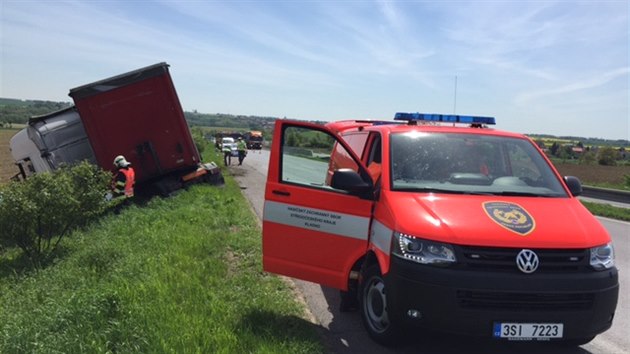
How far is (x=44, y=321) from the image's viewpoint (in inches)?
173

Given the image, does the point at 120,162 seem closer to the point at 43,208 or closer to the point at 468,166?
the point at 43,208

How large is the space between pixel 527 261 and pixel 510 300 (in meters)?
0.30

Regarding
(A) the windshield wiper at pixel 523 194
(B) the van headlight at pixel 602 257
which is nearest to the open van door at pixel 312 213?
(A) the windshield wiper at pixel 523 194

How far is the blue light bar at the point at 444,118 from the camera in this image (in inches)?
214

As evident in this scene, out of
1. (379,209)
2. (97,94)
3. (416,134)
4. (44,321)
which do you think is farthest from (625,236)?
(97,94)

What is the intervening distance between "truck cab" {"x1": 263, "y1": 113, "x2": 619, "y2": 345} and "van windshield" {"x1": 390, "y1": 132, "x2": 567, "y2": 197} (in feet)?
0.04

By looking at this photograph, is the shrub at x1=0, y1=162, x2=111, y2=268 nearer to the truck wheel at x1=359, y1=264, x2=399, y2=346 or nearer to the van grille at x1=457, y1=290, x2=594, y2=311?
the truck wheel at x1=359, y1=264, x2=399, y2=346

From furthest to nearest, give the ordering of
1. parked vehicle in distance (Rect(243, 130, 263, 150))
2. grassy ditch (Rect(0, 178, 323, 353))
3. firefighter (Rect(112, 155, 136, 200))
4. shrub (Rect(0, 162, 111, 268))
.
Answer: parked vehicle in distance (Rect(243, 130, 263, 150)), firefighter (Rect(112, 155, 136, 200)), shrub (Rect(0, 162, 111, 268)), grassy ditch (Rect(0, 178, 323, 353))

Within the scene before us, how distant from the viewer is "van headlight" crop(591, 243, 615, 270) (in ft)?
12.1

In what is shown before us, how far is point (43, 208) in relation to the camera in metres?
7.84

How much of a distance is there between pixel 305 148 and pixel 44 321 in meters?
2.94

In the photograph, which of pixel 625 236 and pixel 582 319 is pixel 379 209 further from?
pixel 625 236

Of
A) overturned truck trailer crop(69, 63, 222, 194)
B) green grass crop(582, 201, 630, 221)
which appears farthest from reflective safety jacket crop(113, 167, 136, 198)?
green grass crop(582, 201, 630, 221)

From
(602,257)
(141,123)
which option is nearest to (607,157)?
(141,123)
